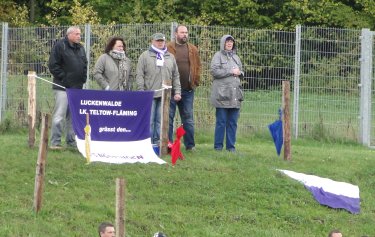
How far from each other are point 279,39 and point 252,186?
6582 mm

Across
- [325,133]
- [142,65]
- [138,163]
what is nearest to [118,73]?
[142,65]

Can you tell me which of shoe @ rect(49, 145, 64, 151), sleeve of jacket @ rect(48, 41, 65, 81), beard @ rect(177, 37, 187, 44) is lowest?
shoe @ rect(49, 145, 64, 151)

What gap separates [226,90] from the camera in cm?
1847

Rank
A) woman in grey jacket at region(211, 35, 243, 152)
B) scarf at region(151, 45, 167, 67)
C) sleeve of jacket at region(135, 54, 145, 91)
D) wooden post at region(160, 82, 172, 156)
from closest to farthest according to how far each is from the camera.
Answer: wooden post at region(160, 82, 172, 156) → scarf at region(151, 45, 167, 67) → sleeve of jacket at region(135, 54, 145, 91) → woman in grey jacket at region(211, 35, 243, 152)

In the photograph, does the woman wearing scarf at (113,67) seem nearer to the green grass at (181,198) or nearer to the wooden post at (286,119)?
the green grass at (181,198)

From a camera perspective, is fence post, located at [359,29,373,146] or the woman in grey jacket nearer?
the woman in grey jacket

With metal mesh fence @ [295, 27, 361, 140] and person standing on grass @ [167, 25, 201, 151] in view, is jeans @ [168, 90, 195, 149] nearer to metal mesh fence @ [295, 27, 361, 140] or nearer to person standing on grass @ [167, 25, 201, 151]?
person standing on grass @ [167, 25, 201, 151]

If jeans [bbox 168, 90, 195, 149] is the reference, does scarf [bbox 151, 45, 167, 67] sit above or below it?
above

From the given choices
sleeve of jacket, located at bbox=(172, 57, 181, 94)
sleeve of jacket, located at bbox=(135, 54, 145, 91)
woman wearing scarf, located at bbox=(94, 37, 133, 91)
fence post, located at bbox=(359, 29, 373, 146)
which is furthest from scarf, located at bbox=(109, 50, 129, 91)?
fence post, located at bbox=(359, 29, 373, 146)

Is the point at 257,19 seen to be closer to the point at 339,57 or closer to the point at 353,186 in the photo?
the point at 339,57

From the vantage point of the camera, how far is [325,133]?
74.3ft

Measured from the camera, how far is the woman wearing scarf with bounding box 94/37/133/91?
17.8 meters

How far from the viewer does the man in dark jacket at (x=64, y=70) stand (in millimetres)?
17625

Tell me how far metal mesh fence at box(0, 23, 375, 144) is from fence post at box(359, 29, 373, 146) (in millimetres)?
139
